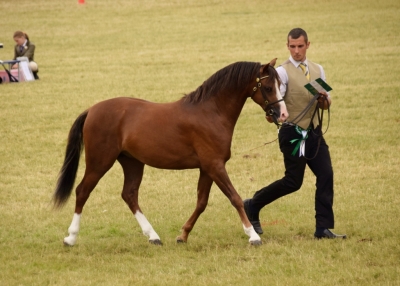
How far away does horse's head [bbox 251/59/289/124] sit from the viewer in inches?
295

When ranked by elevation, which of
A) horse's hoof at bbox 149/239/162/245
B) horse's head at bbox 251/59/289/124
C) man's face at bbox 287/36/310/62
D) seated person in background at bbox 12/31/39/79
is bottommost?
seated person in background at bbox 12/31/39/79

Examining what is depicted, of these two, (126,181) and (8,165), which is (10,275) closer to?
(126,181)

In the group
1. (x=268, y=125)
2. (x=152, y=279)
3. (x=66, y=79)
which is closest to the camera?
(x=152, y=279)

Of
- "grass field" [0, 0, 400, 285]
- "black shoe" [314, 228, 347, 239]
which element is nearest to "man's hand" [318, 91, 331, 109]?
"black shoe" [314, 228, 347, 239]

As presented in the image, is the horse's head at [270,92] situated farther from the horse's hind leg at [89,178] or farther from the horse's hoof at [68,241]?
the horse's hoof at [68,241]

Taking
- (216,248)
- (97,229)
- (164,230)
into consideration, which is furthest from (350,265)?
(97,229)

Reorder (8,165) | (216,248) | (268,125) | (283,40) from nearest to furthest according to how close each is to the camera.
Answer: (216,248)
(8,165)
(268,125)
(283,40)

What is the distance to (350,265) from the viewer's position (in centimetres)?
674

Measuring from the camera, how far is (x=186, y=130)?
786cm

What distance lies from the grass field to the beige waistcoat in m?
1.32

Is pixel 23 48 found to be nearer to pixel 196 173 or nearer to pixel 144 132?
pixel 196 173

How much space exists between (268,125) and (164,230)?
6738 mm

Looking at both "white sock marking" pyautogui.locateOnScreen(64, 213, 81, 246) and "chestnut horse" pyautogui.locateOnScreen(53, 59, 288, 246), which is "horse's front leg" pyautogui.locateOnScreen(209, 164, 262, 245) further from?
"white sock marking" pyautogui.locateOnScreen(64, 213, 81, 246)

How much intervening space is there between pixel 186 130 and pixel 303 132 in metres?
1.25
